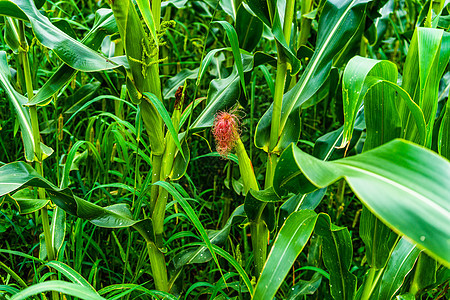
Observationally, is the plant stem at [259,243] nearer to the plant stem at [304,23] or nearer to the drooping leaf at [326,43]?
the drooping leaf at [326,43]

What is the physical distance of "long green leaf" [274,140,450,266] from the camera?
46cm

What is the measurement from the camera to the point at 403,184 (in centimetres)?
50

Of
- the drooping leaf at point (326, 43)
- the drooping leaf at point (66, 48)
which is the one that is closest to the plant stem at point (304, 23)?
the drooping leaf at point (326, 43)

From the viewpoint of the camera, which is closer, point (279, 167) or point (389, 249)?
point (279, 167)

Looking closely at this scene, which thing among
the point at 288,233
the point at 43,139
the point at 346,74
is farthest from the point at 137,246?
the point at 346,74

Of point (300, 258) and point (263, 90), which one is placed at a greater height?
point (263, 90)

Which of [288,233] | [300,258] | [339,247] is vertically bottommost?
[300,258]

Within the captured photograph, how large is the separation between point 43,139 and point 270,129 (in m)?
1.00

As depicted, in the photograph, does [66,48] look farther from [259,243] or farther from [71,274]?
[259,243]

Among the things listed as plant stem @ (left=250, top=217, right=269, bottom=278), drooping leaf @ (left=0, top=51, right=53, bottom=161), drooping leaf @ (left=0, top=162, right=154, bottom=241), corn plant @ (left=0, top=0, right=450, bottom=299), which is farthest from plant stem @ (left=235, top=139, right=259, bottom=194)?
drooping leaf @ (left=0, top=51, right=53, bottom=161)

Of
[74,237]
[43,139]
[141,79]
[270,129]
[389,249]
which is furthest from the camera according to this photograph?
[43,139]

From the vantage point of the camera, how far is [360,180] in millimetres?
486

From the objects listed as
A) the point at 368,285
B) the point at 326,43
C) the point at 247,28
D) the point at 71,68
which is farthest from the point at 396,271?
the point at 71,68

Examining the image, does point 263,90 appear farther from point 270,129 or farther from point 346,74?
point 346,74
